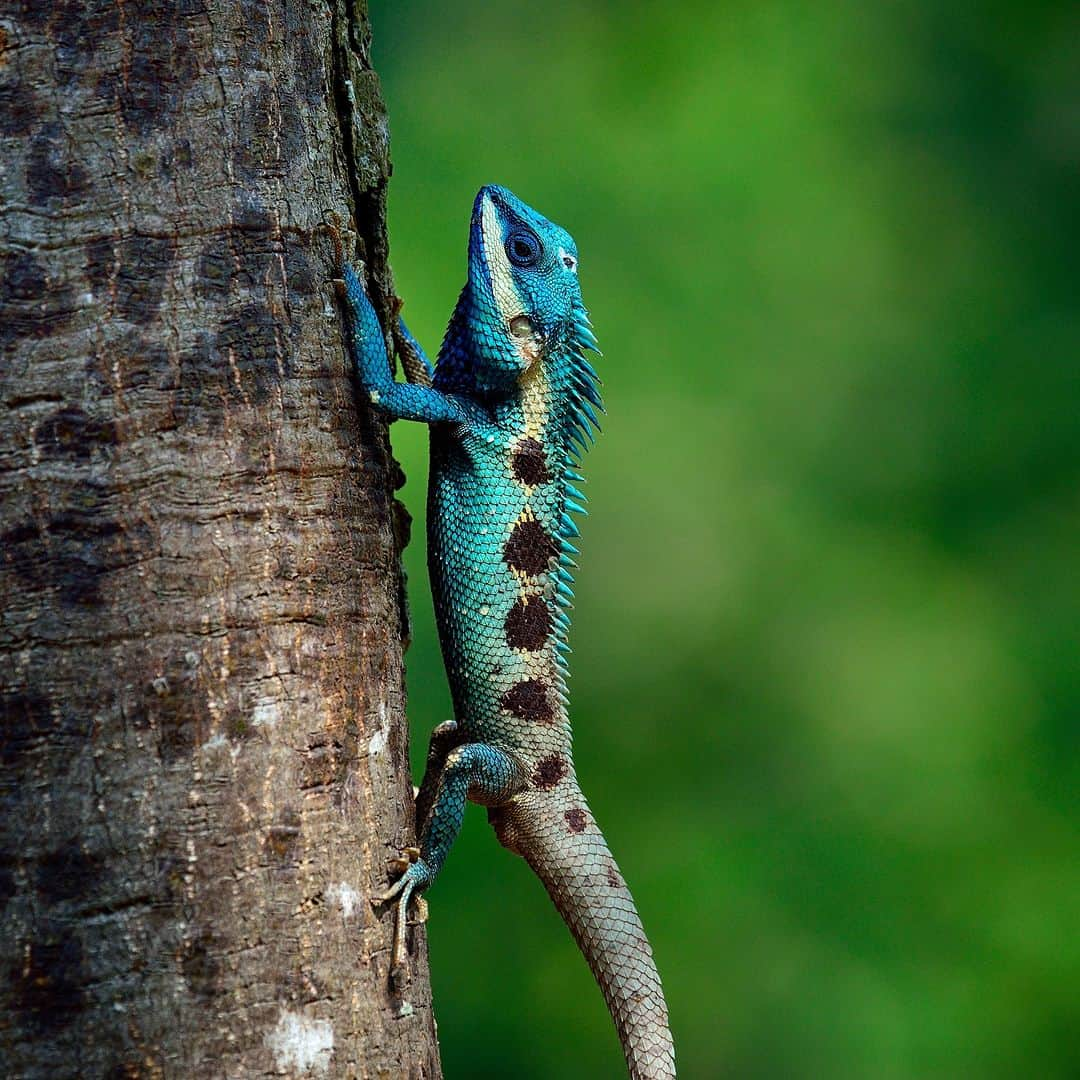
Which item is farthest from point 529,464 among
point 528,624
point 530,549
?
point 528,624

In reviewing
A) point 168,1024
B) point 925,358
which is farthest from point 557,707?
point 925,358

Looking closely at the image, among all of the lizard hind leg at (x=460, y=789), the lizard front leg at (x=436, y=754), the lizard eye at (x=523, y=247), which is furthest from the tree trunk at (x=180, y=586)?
the lizard eye at (x=523, y=247)

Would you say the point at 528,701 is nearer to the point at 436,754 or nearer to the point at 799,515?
the point at 436,754

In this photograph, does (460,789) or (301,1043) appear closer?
(301,1043)

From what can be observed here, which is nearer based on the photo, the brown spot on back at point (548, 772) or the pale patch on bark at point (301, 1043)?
the pale patch on bark at point (301, 1043)

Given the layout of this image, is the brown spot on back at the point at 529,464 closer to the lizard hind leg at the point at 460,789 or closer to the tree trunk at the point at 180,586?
the lizard hind leg at the point at 460,789

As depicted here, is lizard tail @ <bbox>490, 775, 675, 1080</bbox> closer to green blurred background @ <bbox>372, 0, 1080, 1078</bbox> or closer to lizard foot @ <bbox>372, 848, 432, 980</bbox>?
lizard foot @ <bbox>372, 848, 432, 980</bbox>

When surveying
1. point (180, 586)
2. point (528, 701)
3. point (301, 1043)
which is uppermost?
point (180, 586)

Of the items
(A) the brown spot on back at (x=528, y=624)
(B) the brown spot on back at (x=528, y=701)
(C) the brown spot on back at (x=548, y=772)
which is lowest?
(C) the brown spot on back at (x=548, y=772)
